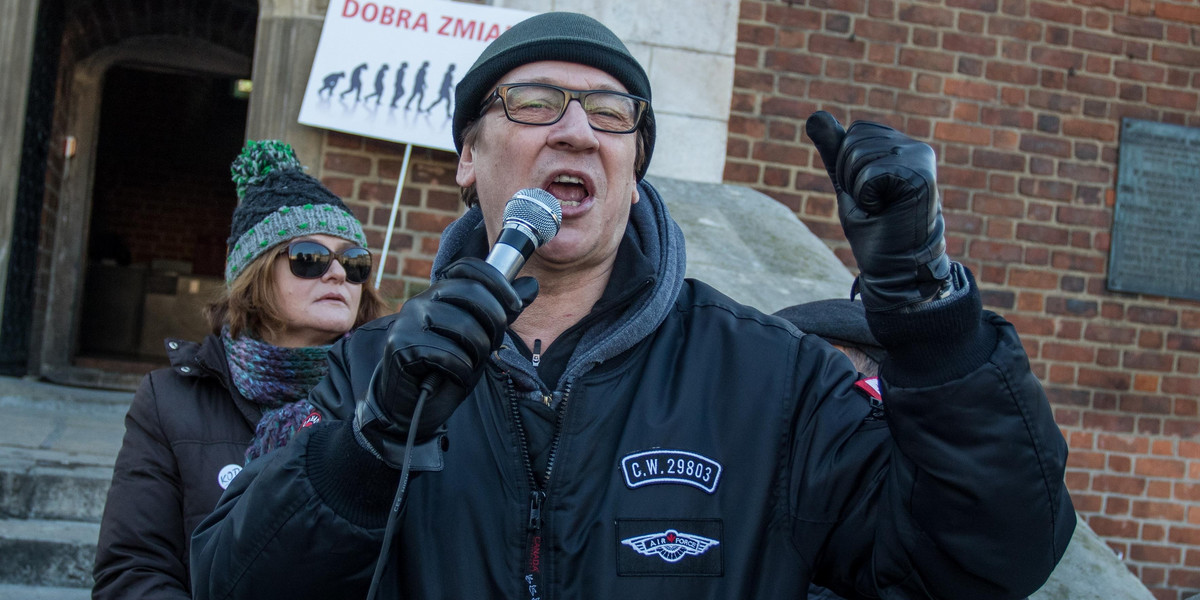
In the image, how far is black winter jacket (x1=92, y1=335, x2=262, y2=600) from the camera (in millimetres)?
2451

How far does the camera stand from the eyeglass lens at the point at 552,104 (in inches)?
70.5

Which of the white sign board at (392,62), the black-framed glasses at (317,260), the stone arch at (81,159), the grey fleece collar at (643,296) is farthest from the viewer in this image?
the stone arch at (81,159)

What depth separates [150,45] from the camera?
9.30 metres

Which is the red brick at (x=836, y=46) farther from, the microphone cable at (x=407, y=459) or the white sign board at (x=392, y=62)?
the microphone cable at (x=407, y=459)

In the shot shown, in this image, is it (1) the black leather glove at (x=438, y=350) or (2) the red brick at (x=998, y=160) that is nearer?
(1) the black leather glove at (x=438, y=350)

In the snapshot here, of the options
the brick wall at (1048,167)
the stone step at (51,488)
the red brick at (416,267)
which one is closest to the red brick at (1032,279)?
the brick wall at (1048,167)

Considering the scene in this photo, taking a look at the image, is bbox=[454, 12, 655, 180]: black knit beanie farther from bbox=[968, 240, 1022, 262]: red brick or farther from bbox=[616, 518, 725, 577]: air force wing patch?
bbox=[968, 240, 1022, 262]: red brick

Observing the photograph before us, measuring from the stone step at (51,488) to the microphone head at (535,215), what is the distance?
3.44m

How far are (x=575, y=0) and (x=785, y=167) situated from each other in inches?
56.1

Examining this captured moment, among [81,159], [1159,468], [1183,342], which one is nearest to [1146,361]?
[1183,342]

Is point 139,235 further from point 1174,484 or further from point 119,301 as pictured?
point 1174,484

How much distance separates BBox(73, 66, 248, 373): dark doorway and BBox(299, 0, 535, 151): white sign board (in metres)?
7.73

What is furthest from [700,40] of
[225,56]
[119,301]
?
[119,301]

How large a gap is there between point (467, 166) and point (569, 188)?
330 mm
